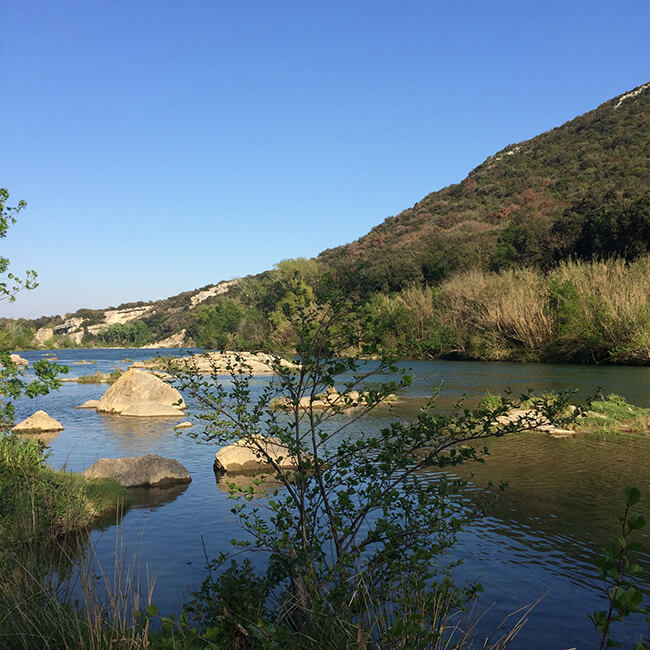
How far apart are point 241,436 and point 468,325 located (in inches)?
1451

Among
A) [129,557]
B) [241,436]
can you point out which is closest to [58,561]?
[129,557]

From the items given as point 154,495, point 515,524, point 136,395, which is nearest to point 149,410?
point 136,395

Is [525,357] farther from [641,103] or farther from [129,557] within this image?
[641,103]

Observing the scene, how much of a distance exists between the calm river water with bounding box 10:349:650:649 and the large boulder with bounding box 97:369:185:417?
12.9ft

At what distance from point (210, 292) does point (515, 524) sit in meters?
136

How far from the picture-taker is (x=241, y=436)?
14.5ft

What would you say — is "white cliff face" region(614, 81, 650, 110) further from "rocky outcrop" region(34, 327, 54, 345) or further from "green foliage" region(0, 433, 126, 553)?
"rocky outcrop" region(34, 327, 54, 345)

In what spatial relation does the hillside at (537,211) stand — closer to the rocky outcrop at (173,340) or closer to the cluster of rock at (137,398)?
the cluster of rock at (137,398)

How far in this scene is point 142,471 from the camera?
1010 centimetres

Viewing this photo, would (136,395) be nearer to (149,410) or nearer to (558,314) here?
(149,410)

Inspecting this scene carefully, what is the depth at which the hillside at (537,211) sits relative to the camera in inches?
1645

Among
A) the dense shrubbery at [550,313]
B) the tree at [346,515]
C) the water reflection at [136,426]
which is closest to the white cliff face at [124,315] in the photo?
the dense shrubbery at [550,313]

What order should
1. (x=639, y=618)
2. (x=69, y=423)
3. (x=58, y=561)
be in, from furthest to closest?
(x=69, y=423), (x=58, y=561), (x=639, y=618)

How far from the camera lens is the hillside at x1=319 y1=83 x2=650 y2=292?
41.8m
